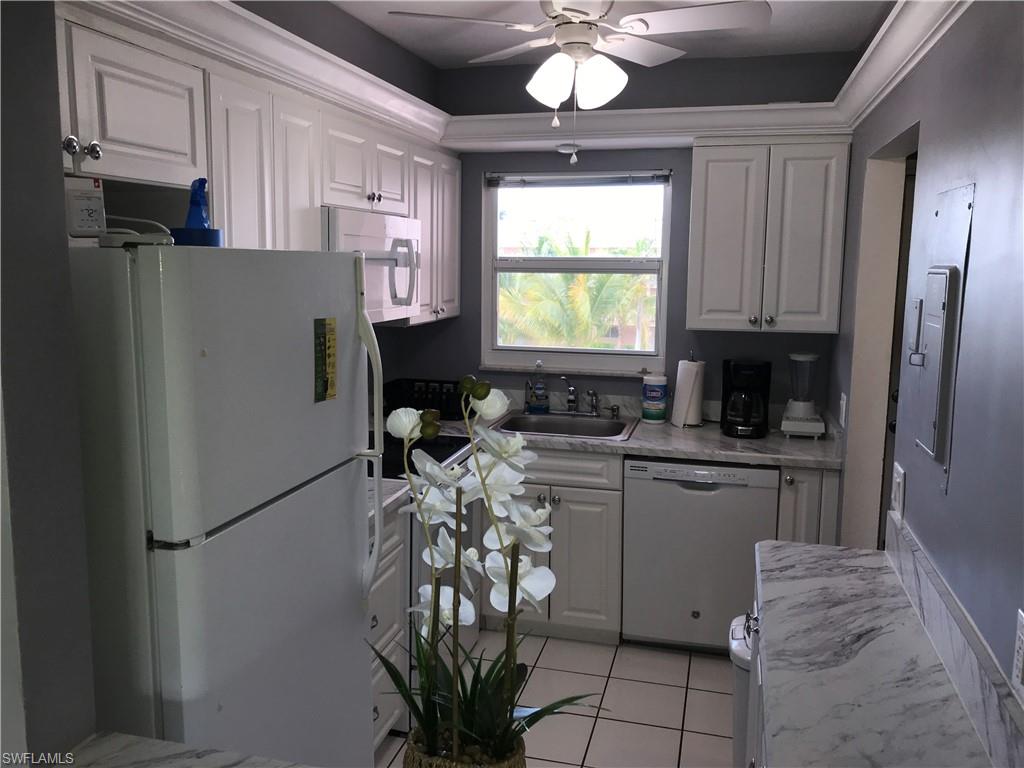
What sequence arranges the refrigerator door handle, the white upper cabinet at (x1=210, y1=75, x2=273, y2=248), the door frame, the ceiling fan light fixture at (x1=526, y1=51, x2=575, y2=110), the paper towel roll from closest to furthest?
the refrigerator door handle → the white upper cabinet at (x1=210, y1=75, x2=273, y2=248) → the ceiling fan light fixture at (x1=526, y1=51, x2=575, y2=110) → the door frame → the paper towel roll

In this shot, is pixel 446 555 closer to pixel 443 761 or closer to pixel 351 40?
pixel 443 761

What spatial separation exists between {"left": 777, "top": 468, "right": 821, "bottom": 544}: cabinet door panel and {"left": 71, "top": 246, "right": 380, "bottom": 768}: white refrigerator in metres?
2.08

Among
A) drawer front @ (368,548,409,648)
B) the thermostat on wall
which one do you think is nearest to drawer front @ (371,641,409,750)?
drawer front @ (368,548,409,648)

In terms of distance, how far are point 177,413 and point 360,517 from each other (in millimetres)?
745

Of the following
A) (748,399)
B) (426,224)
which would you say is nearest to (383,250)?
(426,224)

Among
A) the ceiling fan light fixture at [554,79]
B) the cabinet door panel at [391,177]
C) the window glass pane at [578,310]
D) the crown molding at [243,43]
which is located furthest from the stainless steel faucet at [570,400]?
the ceiling fan light fixture at [554,79]

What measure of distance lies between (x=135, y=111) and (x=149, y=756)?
1339 mm

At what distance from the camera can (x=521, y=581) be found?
96 cm

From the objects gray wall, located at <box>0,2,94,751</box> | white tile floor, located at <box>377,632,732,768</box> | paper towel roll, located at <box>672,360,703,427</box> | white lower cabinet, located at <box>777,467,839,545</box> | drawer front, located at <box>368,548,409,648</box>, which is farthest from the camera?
paper towel roll, located at <box>672,360,703,427</box>

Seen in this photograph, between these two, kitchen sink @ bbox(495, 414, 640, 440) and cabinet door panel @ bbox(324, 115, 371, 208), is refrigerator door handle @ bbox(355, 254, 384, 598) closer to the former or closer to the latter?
cabinet door panel @ bbox(324, 115, 371, 208)

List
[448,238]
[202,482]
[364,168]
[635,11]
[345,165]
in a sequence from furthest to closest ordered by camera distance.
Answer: [448,238] → [364,168] → [345,165] → [635,11] → [202,482]

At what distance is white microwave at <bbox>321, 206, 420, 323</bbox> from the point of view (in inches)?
103

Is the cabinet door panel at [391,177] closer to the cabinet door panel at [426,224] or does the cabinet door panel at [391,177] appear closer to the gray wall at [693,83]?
the cabinet door panel at [426,224]

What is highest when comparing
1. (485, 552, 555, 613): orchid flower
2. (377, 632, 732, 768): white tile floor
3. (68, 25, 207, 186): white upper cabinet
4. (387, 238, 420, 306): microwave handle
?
(68, 25, 207, 186): white upper cabinet
